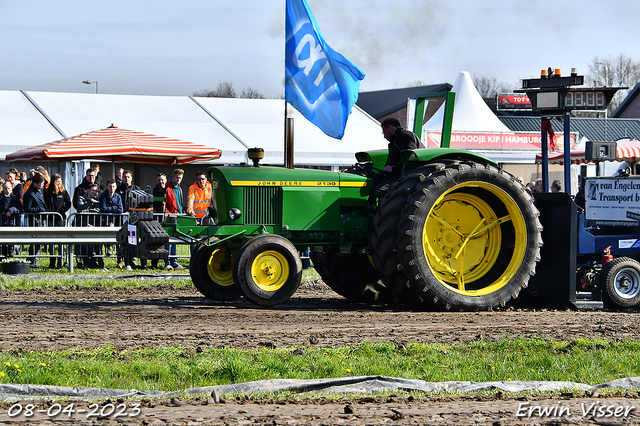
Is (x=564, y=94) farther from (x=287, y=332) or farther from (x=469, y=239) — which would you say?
(x=287, y=332)

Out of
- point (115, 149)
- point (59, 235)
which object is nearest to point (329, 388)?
point (59, 235)

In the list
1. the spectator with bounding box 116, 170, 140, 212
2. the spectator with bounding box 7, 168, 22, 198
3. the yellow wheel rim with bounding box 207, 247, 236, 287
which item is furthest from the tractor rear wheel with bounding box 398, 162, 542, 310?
the spectator with bounding box 7, 168, 22, 198

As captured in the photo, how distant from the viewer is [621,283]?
9562 mm

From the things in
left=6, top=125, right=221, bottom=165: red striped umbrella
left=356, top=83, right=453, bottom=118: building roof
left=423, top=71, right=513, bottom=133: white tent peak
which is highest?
left=356, top=83, right=453, bottom=118: building roof

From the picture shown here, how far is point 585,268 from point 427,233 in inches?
102

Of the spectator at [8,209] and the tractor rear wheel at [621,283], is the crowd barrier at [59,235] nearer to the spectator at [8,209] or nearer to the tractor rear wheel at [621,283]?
the spectator at [8,209]

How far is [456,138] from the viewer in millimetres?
25328

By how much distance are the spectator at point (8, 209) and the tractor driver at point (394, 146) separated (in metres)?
7.35

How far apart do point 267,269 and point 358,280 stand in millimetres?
1563

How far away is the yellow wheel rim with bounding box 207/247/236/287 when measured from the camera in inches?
360

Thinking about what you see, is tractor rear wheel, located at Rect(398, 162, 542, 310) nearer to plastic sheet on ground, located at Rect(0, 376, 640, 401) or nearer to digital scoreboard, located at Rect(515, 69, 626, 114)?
digital scoreboard, located at Rect(515, 69, 626, 114)

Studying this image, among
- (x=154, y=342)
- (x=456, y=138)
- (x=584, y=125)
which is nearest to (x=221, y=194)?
(x=154, y=342)

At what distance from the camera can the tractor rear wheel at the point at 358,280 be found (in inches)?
381

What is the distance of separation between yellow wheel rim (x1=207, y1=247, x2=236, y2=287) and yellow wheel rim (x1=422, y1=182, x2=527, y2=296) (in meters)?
2.27
